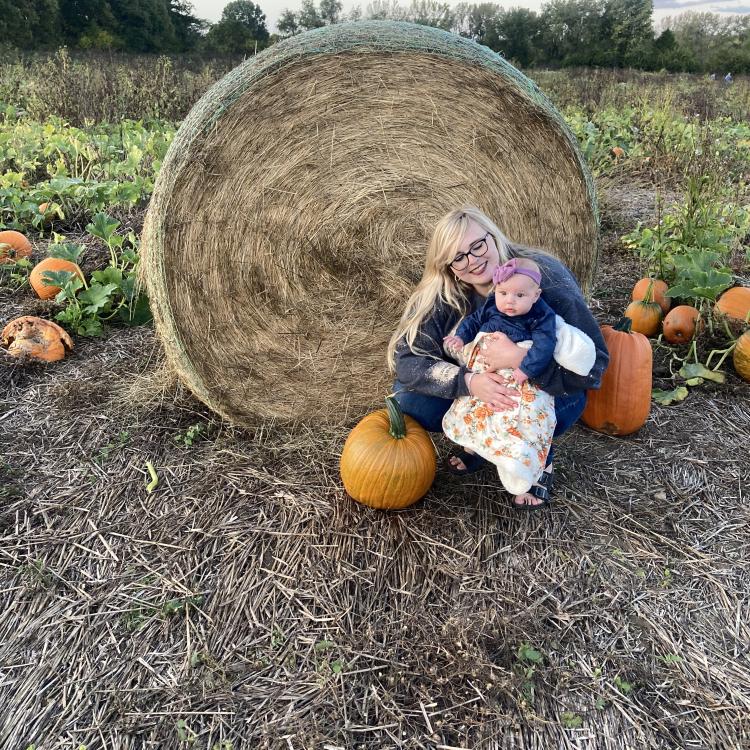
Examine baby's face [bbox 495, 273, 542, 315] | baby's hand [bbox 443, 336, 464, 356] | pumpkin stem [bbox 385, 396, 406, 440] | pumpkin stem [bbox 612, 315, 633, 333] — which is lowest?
pumpkin stem [bbox 385, 396, 406, 440]

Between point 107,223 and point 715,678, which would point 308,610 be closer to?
point 715,678

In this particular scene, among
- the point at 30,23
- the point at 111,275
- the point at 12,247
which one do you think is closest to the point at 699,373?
the point at 111,275

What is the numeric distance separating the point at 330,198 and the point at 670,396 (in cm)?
203

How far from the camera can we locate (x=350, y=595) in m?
2.36

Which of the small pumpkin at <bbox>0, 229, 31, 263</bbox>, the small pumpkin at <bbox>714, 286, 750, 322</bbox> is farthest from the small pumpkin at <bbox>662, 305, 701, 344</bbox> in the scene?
the small pumpkin at <bbox>0, 229, 31, 263</bbox>

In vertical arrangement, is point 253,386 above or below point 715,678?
above

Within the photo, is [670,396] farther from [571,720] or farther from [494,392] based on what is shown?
[571,720]

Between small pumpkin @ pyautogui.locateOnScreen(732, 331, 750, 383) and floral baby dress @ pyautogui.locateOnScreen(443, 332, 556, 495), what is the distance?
158cm

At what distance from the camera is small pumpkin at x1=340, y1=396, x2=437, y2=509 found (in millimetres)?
2551

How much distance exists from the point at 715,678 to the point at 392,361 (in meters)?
1.61

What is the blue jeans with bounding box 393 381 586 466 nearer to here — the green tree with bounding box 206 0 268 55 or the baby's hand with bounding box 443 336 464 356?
the baby's hand with bounding box 443 336 464 356

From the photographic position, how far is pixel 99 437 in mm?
3152

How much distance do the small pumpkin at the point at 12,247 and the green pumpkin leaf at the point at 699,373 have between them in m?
4.51

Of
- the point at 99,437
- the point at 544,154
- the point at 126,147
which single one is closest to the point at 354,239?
the point at 544,154
